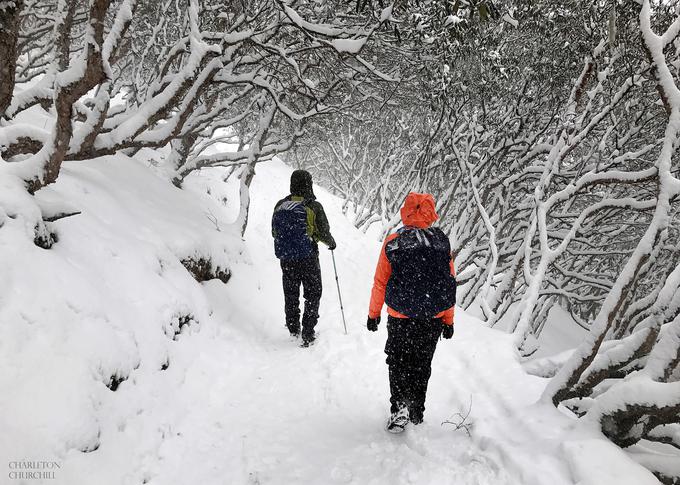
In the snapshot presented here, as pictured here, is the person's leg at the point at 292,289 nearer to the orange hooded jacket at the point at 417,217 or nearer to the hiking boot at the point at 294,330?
the hiking boot at the point at 294,330

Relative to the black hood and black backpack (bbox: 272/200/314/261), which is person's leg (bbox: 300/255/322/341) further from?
the black hood

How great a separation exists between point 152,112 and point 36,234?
2.04 meters

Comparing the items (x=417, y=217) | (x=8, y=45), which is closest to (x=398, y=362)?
(x=417, y=217)

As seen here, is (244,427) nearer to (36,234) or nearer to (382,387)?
(382,387)

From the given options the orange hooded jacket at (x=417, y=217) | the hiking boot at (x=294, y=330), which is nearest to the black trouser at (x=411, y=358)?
the orange hooded jacket at (x=417, y=217)

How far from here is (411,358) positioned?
143 inches

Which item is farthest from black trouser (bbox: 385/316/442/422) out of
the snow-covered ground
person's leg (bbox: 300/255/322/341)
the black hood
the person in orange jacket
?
the black hood

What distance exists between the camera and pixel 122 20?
3.62m

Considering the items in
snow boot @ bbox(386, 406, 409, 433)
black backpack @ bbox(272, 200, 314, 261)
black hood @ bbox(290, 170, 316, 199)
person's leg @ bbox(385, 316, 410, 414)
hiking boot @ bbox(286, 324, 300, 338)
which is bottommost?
hiking boot @ bbox(286, 324, 300, 338)

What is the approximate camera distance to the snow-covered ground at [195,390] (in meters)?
2.69

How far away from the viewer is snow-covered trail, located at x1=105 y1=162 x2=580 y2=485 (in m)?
3.10

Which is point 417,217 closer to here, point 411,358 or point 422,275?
point 422,275

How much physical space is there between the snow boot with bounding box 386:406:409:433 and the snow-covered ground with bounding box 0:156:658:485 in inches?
3.8

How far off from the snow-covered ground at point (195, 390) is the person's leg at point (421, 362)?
210mm
